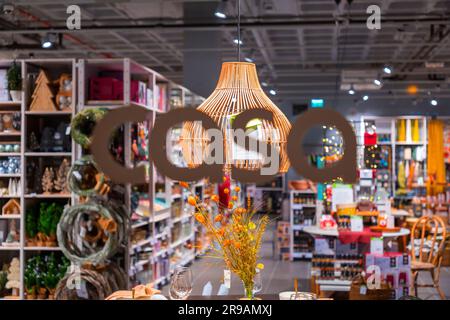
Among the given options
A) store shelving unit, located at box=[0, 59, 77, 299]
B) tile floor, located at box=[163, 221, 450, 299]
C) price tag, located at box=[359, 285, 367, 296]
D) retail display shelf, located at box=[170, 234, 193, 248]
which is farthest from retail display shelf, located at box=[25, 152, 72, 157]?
price tag, located at box=[359, 285, 367, 296]

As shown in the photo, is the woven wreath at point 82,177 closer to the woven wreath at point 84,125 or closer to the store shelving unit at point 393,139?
the woven wreath at point 84,125

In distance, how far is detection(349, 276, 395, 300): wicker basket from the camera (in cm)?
551

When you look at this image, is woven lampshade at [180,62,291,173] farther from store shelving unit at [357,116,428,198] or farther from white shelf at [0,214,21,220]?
store shelving unit at [357,116,428,198]

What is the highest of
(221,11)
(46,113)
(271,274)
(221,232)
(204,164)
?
(221,11)

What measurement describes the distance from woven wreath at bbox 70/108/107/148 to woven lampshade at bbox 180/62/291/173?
253 cm

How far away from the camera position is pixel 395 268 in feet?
20.2

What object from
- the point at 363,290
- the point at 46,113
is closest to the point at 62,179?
the point at 46,113

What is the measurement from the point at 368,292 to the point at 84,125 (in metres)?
2.99

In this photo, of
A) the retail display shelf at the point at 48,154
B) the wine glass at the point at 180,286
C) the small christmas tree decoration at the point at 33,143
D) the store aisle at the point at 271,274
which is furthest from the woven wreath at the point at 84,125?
the wine glass at the point at 180,286

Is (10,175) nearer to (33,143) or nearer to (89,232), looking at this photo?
(33,143)

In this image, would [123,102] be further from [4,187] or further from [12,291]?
[12,291]

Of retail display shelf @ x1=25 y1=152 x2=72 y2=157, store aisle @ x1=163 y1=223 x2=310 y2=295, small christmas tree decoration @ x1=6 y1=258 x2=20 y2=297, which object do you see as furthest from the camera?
store aisle @ x1=163 y1=223 x2=310 y2=295

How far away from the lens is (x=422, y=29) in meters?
11.2

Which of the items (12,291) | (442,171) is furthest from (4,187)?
(442,171)
